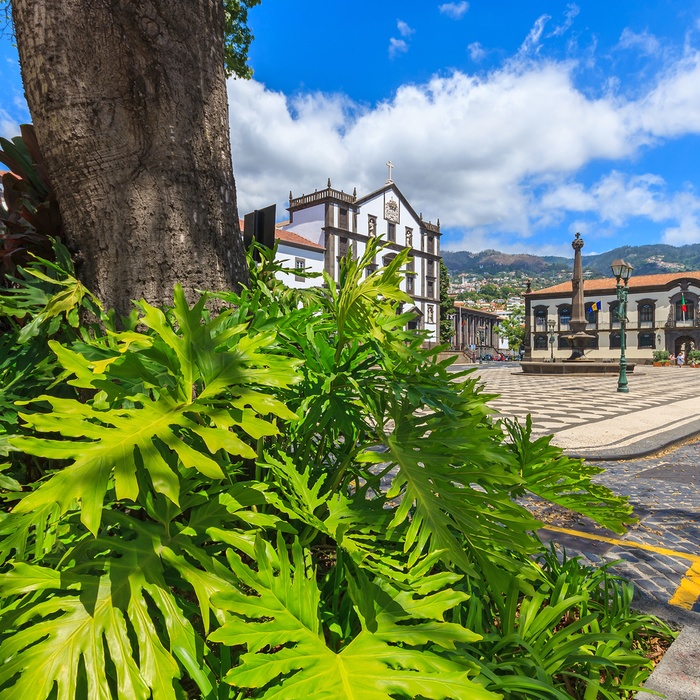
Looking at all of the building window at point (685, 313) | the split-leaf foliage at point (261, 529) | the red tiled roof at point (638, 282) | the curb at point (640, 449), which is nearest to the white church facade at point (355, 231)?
the red tiled roof at point (638, 282)

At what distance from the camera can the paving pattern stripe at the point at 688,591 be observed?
1.94 metres

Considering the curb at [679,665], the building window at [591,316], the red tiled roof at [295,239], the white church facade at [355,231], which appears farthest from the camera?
the building window at [591,316]

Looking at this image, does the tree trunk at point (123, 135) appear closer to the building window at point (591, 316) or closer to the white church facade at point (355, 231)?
the white church facade at point (355, 231)

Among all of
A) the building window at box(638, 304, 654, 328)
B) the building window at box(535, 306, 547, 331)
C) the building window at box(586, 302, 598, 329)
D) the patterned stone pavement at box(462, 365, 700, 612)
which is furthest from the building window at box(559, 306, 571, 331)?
the patterned stone pavement at box(462, 365, 700, 612)

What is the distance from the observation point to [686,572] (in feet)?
7.47

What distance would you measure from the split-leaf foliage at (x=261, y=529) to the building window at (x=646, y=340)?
177 ft

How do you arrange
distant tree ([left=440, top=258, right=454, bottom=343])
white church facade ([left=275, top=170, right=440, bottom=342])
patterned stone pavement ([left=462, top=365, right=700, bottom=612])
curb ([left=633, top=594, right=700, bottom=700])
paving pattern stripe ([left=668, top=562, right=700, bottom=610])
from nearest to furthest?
curb ([left=633, top=594, right=700, bottom=700]) → paving pattern stripe ([left=668, top=562, right=700, bottom=610]) → patterned stone pavement ([left=462, top=365, right=700, bottom=612]) → white church facade ([left=275, top=170, right=440, bottom=342]) → distant tree ([left=440, top=258, right=454, bottom=343])

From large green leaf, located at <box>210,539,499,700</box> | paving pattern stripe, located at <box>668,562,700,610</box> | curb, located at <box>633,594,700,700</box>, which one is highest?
large green leaf, located at <box>210,539,499,700</box>

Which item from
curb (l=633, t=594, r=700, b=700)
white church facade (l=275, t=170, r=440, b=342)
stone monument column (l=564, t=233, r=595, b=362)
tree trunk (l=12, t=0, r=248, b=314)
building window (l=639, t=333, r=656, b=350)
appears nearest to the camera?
curb (l=633, t=594, r=700, b=700)

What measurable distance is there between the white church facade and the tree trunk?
29.3m

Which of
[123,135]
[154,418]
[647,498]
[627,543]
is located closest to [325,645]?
[154,418]

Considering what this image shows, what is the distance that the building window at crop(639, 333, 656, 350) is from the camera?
46344 mm

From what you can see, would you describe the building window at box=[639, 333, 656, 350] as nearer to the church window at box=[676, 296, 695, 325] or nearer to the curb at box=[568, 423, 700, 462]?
the church window at box=[676, 296, 695, 325]

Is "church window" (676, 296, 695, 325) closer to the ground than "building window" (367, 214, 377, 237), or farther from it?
closer to the ground
